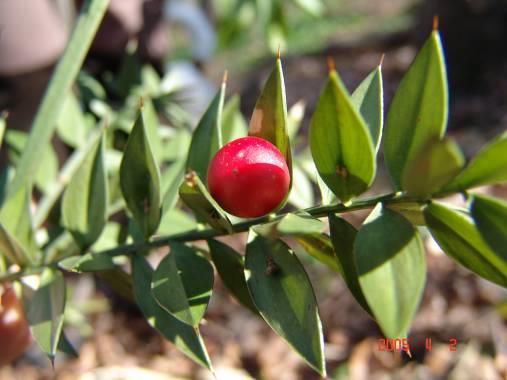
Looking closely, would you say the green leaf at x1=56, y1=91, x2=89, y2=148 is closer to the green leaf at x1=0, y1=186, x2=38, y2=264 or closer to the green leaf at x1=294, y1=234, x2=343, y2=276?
the green leaf at x1=0, y1=186, x2=38, y2=264

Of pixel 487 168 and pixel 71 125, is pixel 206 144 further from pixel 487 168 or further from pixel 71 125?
pixel 71 125

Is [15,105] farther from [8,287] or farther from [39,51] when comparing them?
[8,287]

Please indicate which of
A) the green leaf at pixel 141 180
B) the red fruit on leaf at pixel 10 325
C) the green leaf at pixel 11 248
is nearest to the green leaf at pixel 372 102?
the green leaf at pixel 141 180

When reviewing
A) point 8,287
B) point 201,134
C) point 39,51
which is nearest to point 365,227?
point 201,134

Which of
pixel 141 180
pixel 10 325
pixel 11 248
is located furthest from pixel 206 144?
pixel 10 325

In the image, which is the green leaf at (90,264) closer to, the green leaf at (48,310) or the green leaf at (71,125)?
the green leaf at (48,310)
